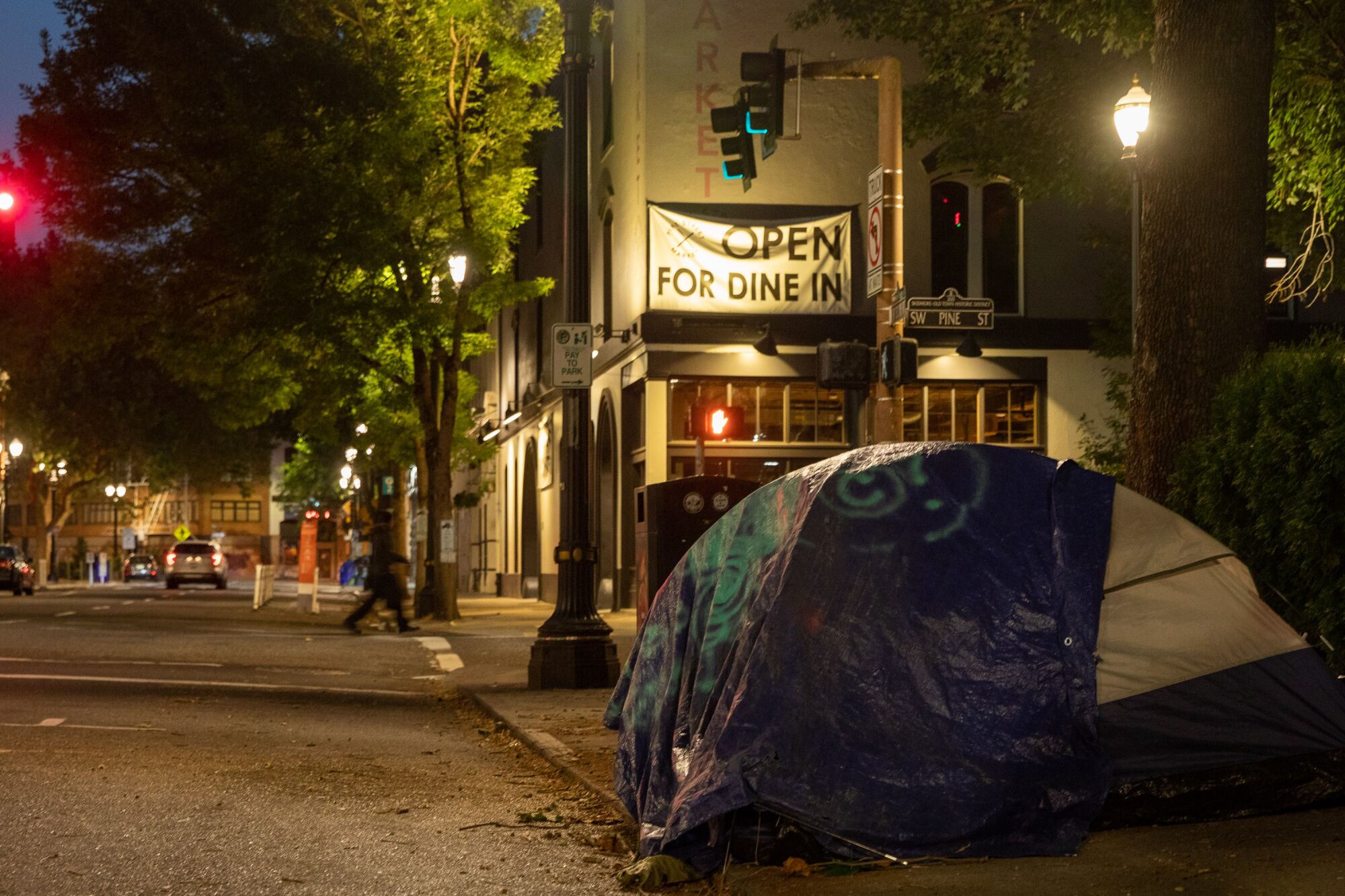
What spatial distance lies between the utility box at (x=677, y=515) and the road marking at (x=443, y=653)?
5.38 m

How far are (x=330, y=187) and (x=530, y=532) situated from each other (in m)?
16.4

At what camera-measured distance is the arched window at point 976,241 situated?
27.7m

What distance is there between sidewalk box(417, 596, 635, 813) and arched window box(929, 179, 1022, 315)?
25.7ft

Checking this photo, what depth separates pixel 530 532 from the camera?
41375 mm

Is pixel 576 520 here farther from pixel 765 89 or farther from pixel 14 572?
pixel 14 572

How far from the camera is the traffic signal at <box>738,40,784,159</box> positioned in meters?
13.3

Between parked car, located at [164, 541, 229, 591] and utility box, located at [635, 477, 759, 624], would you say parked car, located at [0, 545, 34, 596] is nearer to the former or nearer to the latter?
parked car, located at [164, 541, 229, 591]

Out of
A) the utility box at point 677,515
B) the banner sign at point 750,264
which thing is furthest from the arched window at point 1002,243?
the utility box at point 677,515


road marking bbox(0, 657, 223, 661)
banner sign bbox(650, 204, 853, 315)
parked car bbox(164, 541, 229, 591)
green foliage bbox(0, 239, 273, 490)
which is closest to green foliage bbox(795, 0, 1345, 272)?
banner sign bbox(650, 204, 853, 315)

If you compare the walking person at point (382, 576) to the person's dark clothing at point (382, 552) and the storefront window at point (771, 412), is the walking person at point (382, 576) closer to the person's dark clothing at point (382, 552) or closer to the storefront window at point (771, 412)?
the person's dark clothing at point (382, 552)

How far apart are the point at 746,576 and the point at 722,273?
19708mm

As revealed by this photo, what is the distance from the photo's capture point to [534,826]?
8141mm

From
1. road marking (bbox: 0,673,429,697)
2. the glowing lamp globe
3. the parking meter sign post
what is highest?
the glowing lamp globe

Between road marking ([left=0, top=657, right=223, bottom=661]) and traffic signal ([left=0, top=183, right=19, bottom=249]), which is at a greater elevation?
traffic signal ([left=0, top=183, right=19, bottom=249])
